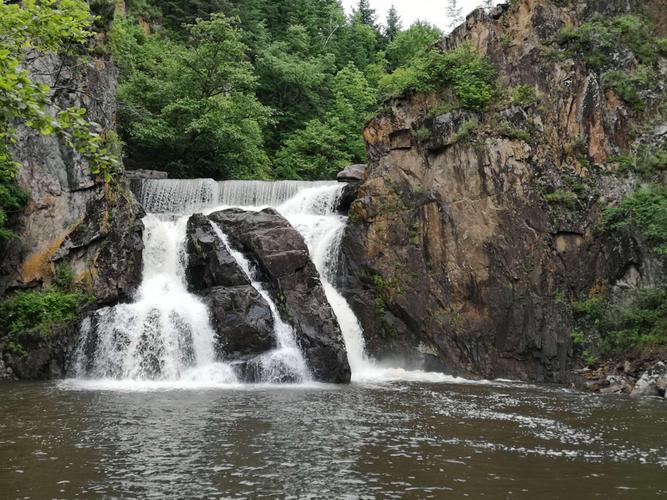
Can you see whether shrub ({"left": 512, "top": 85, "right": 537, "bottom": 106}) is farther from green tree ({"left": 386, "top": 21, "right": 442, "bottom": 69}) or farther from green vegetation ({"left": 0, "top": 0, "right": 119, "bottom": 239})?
green tree ({"left": 386, "top": 21, "right": 442, "bottom": 69})

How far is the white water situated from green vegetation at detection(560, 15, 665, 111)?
11.0m

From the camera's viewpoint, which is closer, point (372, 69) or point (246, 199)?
point (246, 199)

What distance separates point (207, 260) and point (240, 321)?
3085 millimetres

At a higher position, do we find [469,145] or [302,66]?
[302,66]

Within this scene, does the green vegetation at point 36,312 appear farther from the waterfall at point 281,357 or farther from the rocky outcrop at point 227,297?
the waterfall at point 281,357

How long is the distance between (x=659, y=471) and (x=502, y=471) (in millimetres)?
2249

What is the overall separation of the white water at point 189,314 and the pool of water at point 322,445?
7.12ft

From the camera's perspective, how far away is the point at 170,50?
120 ft

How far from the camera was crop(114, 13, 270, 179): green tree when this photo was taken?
31953 millimetres

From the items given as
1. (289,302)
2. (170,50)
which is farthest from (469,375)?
(170,50)

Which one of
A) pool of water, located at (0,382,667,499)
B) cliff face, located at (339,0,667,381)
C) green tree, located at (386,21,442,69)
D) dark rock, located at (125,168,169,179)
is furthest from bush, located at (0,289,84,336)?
green tree, located at (386,21,442,69)

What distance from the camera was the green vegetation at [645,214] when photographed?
65.4 feet

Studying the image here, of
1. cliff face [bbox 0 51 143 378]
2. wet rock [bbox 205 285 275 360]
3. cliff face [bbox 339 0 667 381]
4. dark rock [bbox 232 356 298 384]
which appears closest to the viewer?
dark rock [bbox 232 356 298 384]

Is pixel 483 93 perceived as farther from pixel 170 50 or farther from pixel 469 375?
pixel 170 50
